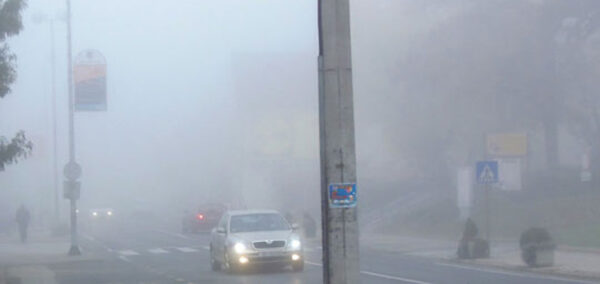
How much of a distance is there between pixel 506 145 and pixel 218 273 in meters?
15.6

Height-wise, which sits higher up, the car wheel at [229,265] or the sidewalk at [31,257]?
the car wheel at [229,265]

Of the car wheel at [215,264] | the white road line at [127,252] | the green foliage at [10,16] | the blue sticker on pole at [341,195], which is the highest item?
the green foliage at [10,16]

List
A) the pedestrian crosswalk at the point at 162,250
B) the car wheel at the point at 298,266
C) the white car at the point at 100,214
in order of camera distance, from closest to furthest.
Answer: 1. the car wheel at the point at 298,266
2. the pedestrian crosswalk at the point at 162,250
3. the white car at the point at 100,214

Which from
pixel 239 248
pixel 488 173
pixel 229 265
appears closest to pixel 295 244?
pixel 239 248

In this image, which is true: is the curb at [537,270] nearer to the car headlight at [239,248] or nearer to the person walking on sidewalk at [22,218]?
the car headlight at [239,248]

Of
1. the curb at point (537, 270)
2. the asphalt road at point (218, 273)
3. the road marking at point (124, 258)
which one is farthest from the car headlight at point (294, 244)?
the road marking at point (124, 258)

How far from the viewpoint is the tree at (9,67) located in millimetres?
21109

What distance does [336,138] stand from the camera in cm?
989

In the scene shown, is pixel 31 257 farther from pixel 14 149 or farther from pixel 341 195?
pixel 341 195

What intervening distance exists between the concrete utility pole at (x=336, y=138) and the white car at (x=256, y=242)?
13.3 metres

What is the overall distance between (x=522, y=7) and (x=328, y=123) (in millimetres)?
36083

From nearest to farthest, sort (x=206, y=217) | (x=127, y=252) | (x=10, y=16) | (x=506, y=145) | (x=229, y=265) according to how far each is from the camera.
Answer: (x=10, y=16) → (x=229, y=265) → (x=127, y=252) → (x=506, y=145) → (x=206, y=217)

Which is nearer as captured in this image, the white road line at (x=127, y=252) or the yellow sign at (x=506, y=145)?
the white road line at (x=127, y=252)

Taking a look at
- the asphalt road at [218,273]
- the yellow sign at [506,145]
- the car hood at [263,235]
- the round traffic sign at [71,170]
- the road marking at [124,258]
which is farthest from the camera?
the yellow sign at [506,145]
